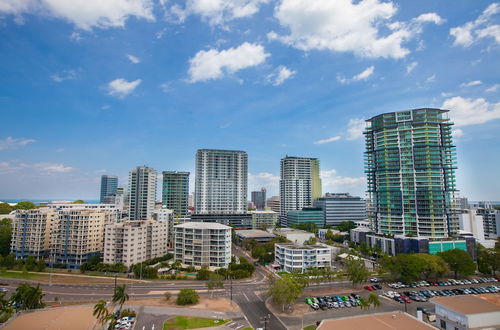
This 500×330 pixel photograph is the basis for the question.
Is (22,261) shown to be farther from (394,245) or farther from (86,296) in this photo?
(394,245)

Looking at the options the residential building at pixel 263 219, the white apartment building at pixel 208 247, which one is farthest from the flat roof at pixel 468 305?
the residential building at pixel 263 219

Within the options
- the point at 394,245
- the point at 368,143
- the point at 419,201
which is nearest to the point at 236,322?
the point at 394,245

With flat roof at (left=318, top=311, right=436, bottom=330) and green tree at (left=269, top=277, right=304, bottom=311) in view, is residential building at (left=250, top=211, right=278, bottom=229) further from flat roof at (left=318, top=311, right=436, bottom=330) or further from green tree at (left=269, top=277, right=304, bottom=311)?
flat roof at (left=318, top=311, right=436, bottom=330)

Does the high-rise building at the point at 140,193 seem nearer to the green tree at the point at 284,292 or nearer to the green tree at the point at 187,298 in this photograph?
the green tree at the point at 187,298

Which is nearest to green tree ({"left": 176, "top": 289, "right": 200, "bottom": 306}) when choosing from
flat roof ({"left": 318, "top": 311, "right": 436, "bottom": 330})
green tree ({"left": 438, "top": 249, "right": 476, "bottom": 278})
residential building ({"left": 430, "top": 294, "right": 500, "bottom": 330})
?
flat roof ({"left": 318, "top": 311, "right": 436, "bottom": 330})

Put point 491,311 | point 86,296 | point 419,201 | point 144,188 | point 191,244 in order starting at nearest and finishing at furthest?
point 491,311 → point 86,296 → point 191,244 → point 419,201 → point 144,188

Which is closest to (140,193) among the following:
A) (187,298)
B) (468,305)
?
(187,298)
